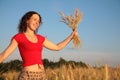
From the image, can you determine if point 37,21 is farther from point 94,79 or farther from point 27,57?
point 94,79

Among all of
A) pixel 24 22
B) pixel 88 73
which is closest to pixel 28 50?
pixel 24 22

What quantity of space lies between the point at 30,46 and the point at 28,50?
0.06 m

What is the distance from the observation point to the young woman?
4.91 metres

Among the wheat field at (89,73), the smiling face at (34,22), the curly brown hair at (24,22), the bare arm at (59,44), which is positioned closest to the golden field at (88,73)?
the wheat field at (89,73)

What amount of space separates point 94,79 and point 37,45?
4.37ft

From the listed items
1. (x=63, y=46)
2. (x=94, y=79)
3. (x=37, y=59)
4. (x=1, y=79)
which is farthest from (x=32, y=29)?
(x=1, y=79)

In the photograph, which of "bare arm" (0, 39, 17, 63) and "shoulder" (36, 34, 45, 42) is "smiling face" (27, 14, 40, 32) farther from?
"bare arm" (0, 39, 17, 63)

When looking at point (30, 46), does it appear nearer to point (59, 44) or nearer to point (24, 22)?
point (24, 22)

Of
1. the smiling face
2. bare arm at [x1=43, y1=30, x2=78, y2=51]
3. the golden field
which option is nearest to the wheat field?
the golden field

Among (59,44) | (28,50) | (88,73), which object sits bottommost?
(88,73)

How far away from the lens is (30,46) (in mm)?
5004

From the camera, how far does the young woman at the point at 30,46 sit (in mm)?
4910

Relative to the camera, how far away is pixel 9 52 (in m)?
4.93

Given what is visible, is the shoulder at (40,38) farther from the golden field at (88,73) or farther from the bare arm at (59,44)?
the golden field at (88,73)
